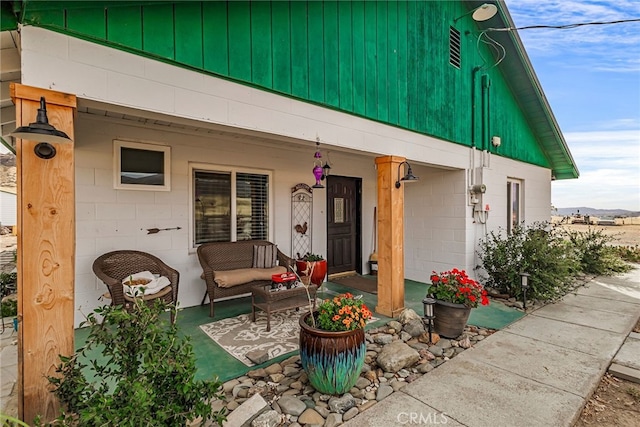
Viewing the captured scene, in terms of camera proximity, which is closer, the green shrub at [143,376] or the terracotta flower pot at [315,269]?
the green shrub at [143,376]

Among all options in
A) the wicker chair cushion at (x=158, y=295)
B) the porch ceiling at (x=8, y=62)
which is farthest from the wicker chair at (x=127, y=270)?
the porch ceiling at (x=8, y=62)

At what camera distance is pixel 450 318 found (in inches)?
136

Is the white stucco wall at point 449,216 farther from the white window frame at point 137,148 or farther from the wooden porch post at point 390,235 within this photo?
the white window frame at point 137,148

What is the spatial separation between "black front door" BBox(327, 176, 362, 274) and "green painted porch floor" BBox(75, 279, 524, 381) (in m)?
0.64

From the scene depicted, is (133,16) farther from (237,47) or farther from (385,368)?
(385,368)

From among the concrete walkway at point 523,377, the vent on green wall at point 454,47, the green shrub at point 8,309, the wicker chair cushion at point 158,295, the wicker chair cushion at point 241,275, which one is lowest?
the concrete walkway at point 523,377

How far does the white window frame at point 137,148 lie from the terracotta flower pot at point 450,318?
3776 mm

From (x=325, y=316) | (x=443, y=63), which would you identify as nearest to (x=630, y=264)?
(x=443, y=63)

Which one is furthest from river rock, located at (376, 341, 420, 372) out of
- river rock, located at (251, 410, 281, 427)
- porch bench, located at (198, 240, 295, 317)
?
porch bench, located at (198, 240, 295, 317)

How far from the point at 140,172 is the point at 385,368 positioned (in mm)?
3742

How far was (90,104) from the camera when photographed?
2.15 metres

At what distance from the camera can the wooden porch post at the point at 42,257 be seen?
1.78 meters

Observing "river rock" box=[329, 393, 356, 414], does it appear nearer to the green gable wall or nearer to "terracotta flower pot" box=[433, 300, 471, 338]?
"terracotta flower pot" box=[433, 300, 471, 338]

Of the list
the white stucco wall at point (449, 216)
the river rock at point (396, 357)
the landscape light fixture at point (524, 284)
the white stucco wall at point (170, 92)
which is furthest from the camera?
the white stucco wall at point (449, 216)
